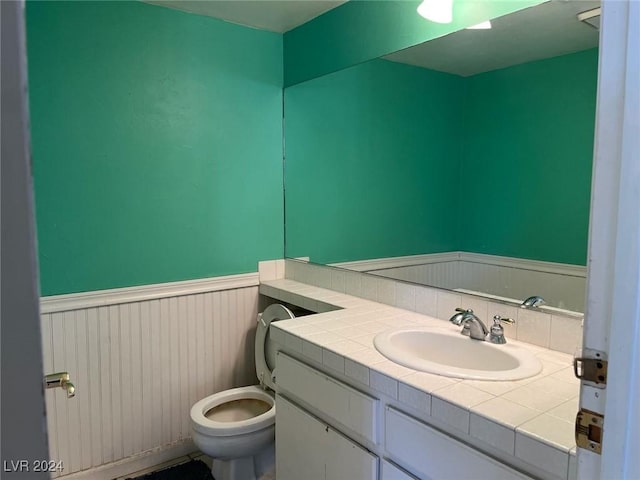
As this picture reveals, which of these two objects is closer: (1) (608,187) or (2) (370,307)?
(1) (608,187)

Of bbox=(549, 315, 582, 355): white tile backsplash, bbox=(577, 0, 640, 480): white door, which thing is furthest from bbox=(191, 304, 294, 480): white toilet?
bbox=(577, 0, 640, 480): white door

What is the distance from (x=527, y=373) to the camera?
1.29 meters

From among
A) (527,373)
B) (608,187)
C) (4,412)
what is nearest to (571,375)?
(527,373)

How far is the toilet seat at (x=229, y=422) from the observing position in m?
1.92

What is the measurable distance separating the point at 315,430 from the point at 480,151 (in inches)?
51.5

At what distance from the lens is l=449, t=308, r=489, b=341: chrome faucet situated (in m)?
1.57

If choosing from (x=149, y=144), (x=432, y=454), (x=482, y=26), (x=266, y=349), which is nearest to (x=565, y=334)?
(x=432, y=454)

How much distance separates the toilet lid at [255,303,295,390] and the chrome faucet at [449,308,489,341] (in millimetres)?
956

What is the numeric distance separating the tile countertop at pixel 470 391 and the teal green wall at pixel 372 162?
24.3 inches

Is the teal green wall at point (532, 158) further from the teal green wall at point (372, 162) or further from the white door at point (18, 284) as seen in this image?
the white door at point (18, 284)

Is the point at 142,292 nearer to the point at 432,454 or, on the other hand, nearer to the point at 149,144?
the point at 149,144

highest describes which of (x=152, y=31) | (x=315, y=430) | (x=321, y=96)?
(x=152, y=31)

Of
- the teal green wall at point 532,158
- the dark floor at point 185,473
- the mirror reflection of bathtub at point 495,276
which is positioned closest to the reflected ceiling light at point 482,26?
the teal green wall at point 532,158

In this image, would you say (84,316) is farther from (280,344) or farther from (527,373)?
(527,373)
